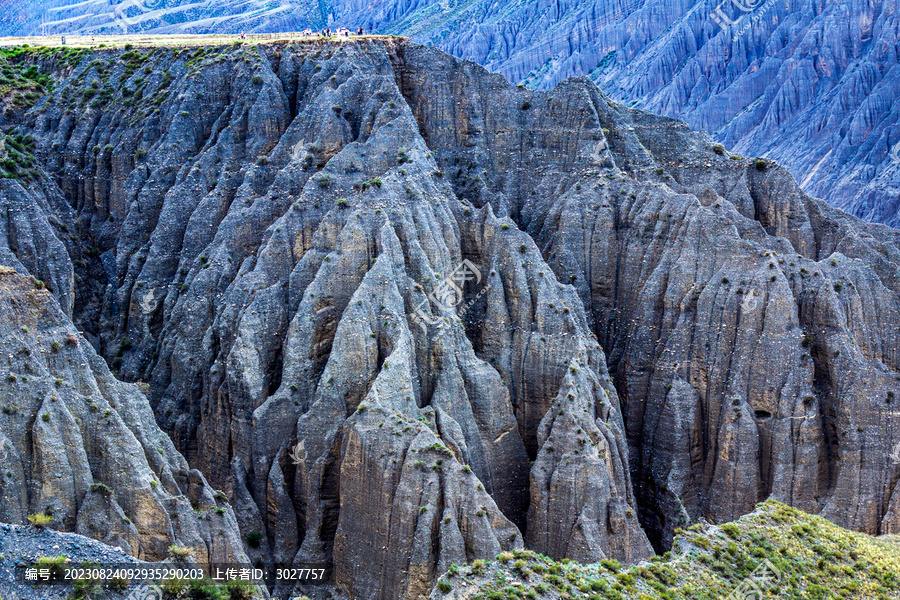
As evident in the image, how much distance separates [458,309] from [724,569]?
103ft

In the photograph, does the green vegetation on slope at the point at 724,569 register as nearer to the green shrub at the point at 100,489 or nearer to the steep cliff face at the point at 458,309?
the steep cliff face at the point at 458,309

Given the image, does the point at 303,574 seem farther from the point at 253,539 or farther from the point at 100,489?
the point at 100,489

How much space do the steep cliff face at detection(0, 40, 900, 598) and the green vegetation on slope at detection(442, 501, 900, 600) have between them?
10.0m

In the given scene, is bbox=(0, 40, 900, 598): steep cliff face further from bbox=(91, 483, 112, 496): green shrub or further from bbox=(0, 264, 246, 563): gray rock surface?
bbox=(91, 483, 112, 496): green shrub

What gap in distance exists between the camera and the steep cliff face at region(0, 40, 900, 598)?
73062 mm

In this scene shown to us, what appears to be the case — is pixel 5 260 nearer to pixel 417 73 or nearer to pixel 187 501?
pixel 187 501

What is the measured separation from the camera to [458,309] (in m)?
83.9

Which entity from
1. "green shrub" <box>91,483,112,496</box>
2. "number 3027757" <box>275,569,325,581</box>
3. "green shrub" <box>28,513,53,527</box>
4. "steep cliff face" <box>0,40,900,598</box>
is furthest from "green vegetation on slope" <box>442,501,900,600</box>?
"green shrub" <box>91,483,112,496</box>

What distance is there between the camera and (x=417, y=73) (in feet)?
338

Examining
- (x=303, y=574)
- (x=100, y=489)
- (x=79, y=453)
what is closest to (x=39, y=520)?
(x=100, y=489)

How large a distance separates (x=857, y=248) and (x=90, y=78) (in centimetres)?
7171

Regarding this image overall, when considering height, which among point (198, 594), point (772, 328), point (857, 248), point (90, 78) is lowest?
point (198, 594)

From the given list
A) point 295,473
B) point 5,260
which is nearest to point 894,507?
point 295,473

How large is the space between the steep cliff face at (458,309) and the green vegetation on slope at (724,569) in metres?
10.0
